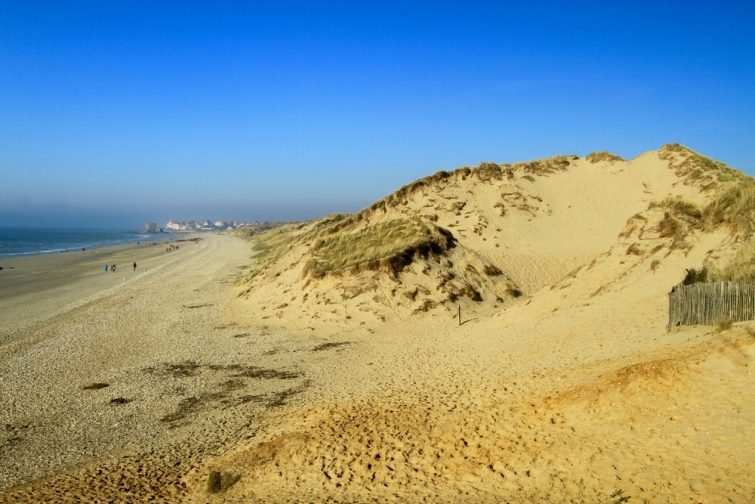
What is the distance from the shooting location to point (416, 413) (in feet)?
40.7

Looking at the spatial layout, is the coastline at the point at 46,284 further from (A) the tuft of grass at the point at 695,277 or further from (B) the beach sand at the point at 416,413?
(A) the tuft of grass at the point at 695,277

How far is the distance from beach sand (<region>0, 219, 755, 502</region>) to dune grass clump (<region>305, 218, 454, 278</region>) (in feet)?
19.8

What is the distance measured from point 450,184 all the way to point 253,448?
3223cm

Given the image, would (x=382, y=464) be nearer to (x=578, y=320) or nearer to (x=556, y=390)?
(x=556, y=390)

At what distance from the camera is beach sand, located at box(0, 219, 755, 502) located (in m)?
8.68

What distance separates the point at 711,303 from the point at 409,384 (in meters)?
7.94

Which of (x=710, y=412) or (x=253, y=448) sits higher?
(x=710, y=412)

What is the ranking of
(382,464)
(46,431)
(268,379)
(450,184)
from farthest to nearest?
1. (450,184)
2. (268,379)
3. (46,431)
4. (382,464)

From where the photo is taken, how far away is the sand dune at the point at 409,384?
902 centimetres

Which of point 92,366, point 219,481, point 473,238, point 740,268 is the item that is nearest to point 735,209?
point 740,268

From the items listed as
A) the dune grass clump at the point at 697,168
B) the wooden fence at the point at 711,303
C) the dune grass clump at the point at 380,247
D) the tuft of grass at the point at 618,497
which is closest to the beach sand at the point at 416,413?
the tuft of grass at the point at 618,497

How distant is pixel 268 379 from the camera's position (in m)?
17.1

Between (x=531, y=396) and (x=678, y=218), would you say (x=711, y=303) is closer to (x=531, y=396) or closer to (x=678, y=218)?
(x=531, y=396)

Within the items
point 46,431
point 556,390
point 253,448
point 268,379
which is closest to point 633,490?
point 556,390
